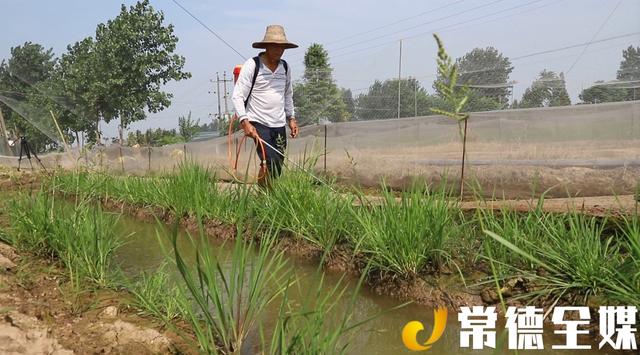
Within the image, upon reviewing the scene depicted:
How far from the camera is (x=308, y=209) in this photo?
9.26 feet

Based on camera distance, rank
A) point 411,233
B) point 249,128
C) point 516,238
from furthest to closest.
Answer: point 249,128, point 411,233, point 516,238

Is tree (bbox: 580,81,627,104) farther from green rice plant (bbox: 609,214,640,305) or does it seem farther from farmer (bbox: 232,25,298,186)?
green rice plant (bbox: 609,214,640,305)

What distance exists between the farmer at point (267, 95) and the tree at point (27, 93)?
8.52 m

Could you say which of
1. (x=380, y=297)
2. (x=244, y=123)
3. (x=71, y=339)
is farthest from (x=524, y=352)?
(x=244, y=123)

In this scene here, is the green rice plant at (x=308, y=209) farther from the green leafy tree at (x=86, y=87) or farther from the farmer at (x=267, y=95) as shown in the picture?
the green leafy tree at (x=86, y=87)

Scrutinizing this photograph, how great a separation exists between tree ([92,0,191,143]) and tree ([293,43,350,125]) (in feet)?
21.7

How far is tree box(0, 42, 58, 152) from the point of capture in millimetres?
11062

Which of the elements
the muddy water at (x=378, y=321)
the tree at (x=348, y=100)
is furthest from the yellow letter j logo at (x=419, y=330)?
the tree at (x=348, y=100)

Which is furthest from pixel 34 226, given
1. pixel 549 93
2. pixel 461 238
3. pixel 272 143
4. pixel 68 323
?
pixel 549 93

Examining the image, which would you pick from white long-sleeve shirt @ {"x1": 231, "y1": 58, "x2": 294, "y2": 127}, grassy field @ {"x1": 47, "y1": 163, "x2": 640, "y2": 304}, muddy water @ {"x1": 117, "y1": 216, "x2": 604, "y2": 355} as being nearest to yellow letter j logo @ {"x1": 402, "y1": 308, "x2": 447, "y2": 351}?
muddy water @ {"x1": 117, "y1": 216, "x2": 604, "y2": 355}

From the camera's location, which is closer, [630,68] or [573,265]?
[573,265]

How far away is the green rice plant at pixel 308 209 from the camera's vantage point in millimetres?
2602

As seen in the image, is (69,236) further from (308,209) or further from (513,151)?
(513,151)

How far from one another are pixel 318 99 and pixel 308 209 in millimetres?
9706
